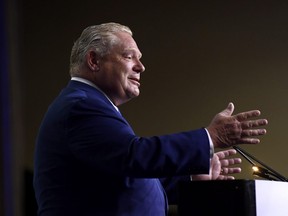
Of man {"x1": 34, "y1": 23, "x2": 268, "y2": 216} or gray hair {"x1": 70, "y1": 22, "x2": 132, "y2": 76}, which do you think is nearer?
man {"x1": 34, "y1": 23, "x2": 268, "y2": 216}

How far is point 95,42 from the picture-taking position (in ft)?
4.94

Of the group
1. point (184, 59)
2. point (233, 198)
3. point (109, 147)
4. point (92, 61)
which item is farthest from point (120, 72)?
point (184, 59)

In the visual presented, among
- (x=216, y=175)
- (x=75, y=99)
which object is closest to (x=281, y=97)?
(x=216, y=175)

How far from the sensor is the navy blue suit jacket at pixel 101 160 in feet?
3.85

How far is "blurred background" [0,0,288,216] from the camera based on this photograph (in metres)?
3.14

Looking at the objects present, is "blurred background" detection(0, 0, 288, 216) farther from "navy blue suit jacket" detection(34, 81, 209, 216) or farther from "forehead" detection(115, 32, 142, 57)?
"navy blue suit jacket" detection(34, 81, 209, 216)

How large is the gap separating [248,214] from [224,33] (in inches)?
91.1

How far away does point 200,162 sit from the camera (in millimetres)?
1191

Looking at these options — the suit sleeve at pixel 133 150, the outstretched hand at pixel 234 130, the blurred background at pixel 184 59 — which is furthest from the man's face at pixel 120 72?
the blurred background at pixel 184 59

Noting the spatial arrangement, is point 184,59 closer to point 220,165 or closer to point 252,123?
point 220,165

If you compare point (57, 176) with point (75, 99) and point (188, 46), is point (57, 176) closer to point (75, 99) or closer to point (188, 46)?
point (75, 99)

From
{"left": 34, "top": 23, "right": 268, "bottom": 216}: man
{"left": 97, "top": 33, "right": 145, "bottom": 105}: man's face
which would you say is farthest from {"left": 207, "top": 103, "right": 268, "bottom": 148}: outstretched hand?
{"left": 97, "top": 33, "right": 145, "bottom": 105}: man's face

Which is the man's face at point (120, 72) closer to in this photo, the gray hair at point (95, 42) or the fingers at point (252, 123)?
the gray hair at point (95, 42)

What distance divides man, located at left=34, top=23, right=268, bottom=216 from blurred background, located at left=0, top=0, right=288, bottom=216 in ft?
5.44
